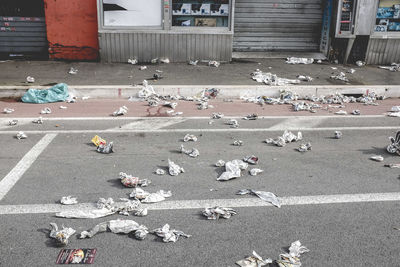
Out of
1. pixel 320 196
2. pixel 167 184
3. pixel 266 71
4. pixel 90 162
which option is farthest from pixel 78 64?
pixel 320 196

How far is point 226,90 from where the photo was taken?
9.29m

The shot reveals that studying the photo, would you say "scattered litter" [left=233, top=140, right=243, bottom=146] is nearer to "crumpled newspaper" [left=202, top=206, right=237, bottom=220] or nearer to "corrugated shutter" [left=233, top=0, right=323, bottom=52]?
"crumpled newspaper" [left=202, top=206, right=237, bottom=220]

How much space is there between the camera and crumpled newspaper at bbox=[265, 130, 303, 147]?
5.83 metres

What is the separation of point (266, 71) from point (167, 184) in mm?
7493

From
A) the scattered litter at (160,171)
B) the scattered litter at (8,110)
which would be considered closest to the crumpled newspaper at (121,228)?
the scattered litter at (160,171)

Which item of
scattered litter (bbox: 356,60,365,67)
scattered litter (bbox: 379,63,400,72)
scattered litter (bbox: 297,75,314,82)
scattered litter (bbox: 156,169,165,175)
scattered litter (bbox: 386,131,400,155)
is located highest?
scattered litter (bbox: 356,60,365,67)

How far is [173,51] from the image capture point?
38.4 feet

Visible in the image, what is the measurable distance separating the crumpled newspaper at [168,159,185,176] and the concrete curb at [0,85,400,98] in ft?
15.1

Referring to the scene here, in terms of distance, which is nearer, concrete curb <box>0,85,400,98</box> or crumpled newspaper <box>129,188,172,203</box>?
crumpled newspaper <box>129,188,172,203</box>

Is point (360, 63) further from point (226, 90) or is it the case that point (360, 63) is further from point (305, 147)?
point (305, 147)

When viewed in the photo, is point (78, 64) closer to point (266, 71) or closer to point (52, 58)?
point (52, 58)

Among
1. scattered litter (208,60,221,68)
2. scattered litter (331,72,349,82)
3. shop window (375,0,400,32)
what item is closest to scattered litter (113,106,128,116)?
scattered litter (208,60,221,68)

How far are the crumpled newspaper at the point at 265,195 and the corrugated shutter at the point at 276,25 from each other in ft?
31.1

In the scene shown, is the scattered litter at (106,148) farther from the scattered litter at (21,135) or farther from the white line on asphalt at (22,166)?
the scattered litter at (21,135)
